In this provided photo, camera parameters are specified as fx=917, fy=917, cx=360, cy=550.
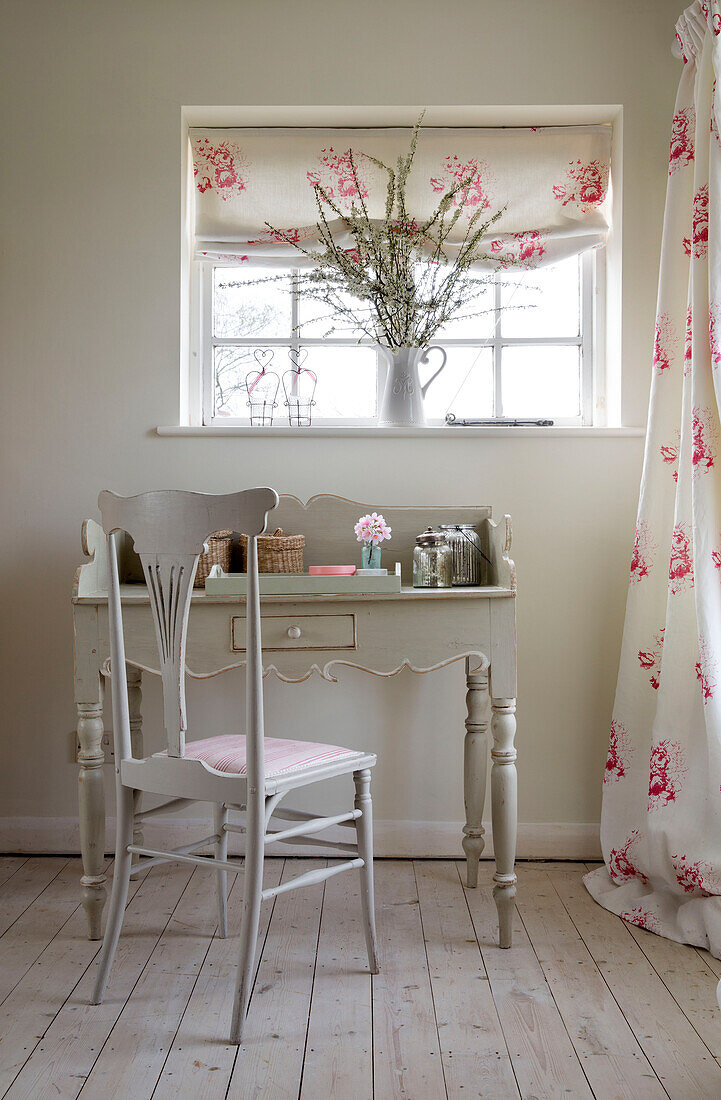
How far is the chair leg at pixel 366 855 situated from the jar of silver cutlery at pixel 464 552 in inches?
26.4

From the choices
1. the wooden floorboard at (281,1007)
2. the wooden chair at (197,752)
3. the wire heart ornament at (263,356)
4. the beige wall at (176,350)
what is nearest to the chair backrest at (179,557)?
the wooden chair at (197,752)

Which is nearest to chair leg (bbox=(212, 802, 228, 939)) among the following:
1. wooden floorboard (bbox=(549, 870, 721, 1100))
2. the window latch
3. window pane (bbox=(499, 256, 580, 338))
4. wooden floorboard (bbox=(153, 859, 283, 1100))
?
wooden floorboard (bbox=(153, 859, 283, 1100))

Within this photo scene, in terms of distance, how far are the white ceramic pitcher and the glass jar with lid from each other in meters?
0.47

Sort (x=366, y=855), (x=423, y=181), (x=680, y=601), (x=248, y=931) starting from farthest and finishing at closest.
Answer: (x=423, y=181)
(x=680, y=601)
(x=366, y=855)
(x=248, y=931)

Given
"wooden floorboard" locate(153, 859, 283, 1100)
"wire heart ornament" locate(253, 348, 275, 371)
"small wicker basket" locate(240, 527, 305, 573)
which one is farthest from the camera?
"wire heart ornament" locate(253, 348, 275, 371)

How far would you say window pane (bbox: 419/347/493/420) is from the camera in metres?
2.83


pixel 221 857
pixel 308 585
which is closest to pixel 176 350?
pixel 308 585

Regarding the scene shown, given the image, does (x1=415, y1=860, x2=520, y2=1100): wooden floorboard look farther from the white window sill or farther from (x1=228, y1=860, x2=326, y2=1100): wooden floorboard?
the white window sill

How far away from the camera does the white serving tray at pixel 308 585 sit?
80.3 inches

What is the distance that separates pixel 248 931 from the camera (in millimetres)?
1647

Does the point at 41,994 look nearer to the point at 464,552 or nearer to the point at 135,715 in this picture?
the point at 135,715

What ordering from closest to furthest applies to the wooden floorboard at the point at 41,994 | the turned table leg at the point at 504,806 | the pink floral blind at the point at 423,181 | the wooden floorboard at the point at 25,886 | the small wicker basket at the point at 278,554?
the wooden floorboard at the point at 41,994, the turned table leg at the point at 504,806, the wooden floorboard at the point at 25,886, the small wicker basket at the point at 278,554, the pink floral blind at the point at 423,181

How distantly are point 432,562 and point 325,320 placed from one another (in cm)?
94

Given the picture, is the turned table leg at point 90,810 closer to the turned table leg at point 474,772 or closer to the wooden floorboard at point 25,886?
the wooden floorboard at point 25,886
